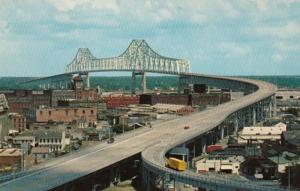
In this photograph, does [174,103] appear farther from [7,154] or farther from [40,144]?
[7,154]

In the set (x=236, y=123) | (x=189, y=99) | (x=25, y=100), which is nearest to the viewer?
(x=236, y=123)

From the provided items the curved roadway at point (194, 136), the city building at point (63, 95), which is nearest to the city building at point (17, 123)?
the curved roadway at point (194, 136)

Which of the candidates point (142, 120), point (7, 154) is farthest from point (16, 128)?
point (7, 154)

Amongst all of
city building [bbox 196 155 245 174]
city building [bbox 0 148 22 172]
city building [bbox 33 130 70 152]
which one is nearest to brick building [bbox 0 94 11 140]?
city building [bbox 33 130 70 152]

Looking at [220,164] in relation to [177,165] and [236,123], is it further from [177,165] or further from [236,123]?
[236,123]

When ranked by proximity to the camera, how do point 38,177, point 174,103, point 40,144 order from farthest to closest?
point 174,103 → point 40,144 → point 38,177

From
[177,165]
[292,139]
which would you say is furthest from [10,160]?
[292,139]

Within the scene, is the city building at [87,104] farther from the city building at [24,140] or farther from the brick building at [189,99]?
the city building at [24,140]

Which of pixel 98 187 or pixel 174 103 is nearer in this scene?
pixel 98 187

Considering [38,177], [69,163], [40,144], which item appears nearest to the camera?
[38,177]
